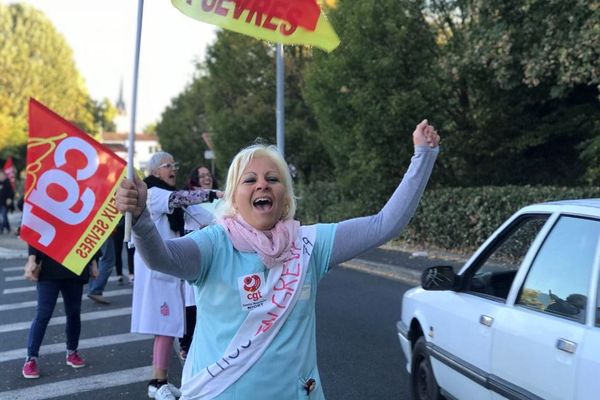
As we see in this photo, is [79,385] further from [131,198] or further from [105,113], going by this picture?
[105,113]

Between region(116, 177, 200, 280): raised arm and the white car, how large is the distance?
1.58 metres

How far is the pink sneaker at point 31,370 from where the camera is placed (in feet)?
18.7

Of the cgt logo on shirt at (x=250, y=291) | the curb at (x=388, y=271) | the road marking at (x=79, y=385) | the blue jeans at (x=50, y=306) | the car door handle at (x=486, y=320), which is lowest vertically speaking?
the road marking at (x=79, y=385)

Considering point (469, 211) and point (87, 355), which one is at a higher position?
point (469, 211)

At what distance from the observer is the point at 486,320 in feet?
11.0

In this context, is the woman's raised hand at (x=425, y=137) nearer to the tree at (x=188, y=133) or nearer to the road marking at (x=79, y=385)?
the road marking at (x=79, y=385)

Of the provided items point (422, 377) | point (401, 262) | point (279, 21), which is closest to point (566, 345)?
point (422, 377)

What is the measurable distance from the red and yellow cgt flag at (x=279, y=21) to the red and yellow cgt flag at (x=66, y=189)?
7.01 ft

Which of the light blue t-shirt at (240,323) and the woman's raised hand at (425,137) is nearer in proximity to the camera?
the light blue t-shirt at (240,323)

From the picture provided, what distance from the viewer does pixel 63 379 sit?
18.7 ft

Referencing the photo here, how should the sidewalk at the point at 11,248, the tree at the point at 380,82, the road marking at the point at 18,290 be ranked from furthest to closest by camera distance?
the sidewalk at the point at 11,248 < the tree at the point at 380,82 < the road marking at the point at 18,290

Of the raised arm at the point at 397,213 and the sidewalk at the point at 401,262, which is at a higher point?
the raised arm at the point at 397,213

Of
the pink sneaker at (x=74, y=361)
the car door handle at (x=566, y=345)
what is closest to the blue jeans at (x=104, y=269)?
the pink sneaker at (x=74, y=361)

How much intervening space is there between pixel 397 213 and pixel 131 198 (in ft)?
3.19
